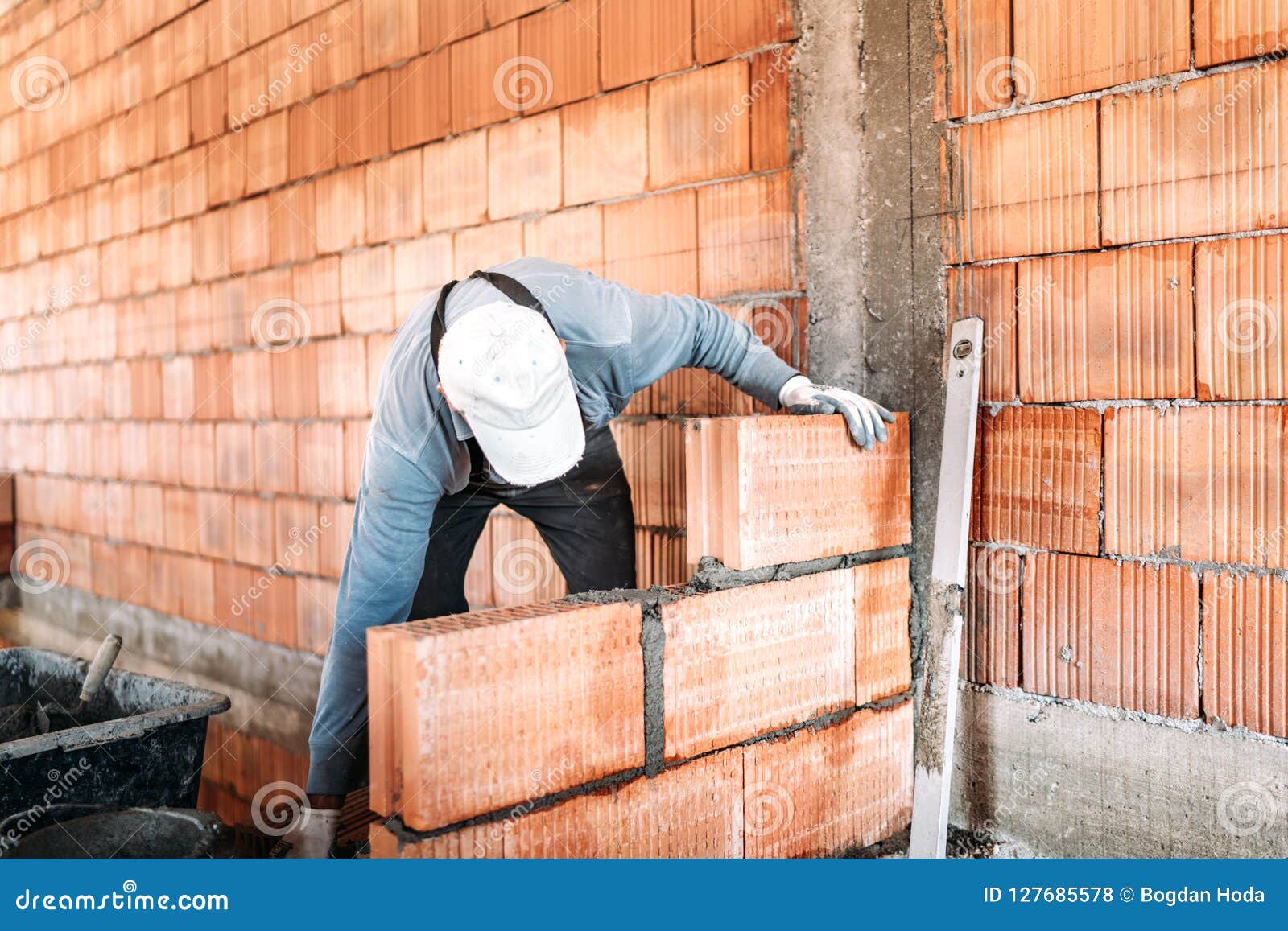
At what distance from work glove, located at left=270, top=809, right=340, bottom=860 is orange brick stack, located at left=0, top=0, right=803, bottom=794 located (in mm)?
1009

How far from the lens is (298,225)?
11.7 feet

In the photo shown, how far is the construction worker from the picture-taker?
1625 millimetres

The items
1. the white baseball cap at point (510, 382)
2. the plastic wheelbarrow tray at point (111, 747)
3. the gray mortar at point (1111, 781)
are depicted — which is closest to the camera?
the white baseball cap at point (510, 382)

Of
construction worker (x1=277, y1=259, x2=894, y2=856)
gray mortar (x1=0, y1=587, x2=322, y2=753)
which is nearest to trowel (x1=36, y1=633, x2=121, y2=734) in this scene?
gray mortar (x1=0, y1=587, x2=322, y2=753)

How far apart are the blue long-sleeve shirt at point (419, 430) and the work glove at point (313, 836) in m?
0.04

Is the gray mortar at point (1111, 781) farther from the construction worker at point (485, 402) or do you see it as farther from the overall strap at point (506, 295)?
the overall strap at point (506, 295)

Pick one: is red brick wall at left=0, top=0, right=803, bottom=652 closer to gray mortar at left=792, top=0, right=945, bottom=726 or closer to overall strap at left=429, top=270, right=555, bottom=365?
gray mortar at left=792, top=0, right=945, bottom=726

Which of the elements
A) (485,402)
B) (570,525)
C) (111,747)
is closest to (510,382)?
(485,402)

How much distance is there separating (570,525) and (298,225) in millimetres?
1918

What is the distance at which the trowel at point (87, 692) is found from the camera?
8.56 ft

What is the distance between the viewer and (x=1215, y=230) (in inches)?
65.6

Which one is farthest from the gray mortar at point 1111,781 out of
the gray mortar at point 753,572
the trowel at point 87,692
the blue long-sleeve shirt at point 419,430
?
the trowel at point 87,692

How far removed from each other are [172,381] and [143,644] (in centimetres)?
128

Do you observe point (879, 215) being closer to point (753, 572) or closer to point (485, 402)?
point (753, 572)
